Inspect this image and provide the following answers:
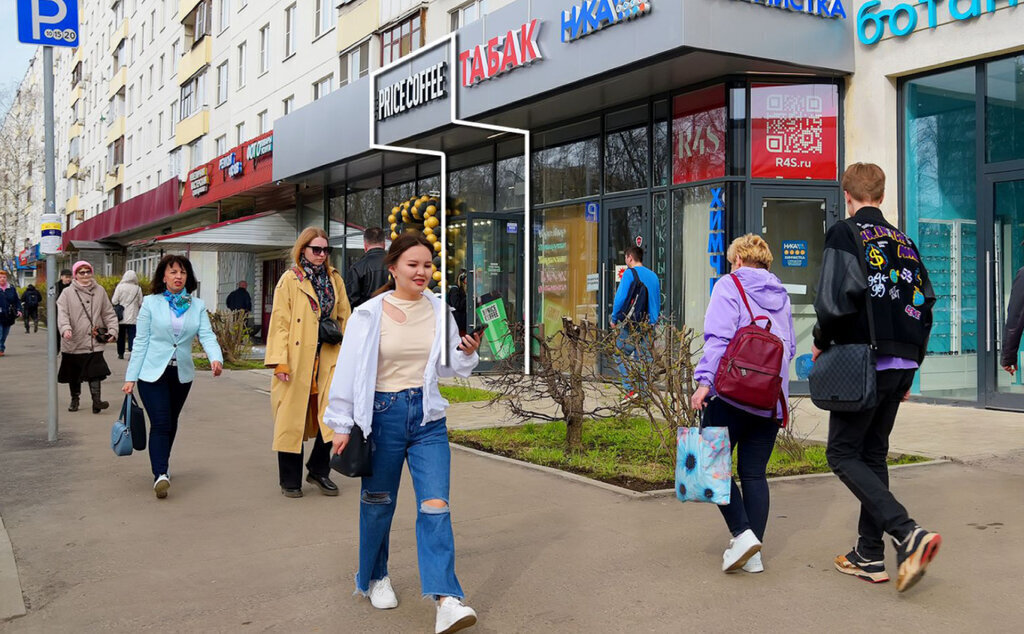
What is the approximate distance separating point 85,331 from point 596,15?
7.36 m

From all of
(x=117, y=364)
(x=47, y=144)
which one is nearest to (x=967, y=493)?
(x=47, y=144)

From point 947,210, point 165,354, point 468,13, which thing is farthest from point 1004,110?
point 468,13

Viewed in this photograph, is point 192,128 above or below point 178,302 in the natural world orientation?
above

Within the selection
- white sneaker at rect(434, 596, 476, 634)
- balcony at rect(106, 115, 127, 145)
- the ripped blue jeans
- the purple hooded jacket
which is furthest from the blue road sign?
balcony at rect(106, 115, 127, 145)

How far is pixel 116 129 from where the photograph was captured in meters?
50.1

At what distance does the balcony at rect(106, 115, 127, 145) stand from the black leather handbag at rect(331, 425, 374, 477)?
160 ft

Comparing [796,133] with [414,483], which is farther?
[796,133]

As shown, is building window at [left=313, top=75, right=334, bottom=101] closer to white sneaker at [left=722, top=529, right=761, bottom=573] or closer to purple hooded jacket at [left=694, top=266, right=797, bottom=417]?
purple hooded jacket at [left=694, top=266, right=797, bottom=417]

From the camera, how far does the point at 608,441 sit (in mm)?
8602

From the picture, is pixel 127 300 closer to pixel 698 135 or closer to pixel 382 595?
pixel 698 135

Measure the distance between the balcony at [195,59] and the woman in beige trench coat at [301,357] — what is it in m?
29.4

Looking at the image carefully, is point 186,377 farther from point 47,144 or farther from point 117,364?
point 117,364

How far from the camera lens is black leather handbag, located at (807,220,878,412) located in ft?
13.9

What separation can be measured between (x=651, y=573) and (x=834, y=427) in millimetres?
1085
